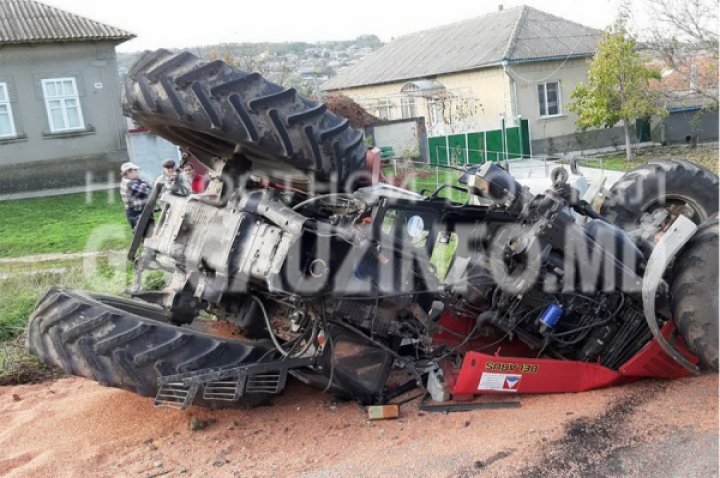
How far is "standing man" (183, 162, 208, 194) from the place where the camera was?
16.0 feet

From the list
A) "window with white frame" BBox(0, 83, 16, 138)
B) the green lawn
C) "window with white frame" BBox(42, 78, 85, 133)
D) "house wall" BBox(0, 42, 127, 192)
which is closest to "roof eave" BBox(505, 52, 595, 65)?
"house wall" BBox(0, 42, 127, 192)

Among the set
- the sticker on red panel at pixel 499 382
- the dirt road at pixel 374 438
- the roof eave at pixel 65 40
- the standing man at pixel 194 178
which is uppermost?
the roof eave at pixel 65 40

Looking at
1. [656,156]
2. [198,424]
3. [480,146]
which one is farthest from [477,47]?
[198,424]

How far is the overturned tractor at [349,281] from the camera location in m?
3.72

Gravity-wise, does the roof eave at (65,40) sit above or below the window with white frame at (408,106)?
above

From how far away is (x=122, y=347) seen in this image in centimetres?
391

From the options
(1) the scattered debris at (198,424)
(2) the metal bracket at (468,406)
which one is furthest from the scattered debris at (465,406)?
(1) the scattered debris at (198,424)

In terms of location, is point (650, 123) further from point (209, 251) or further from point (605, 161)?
point (209, 251)

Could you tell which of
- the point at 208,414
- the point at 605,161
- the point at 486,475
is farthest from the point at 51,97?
the point at 486,475

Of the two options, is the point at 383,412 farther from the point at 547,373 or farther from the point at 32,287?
the point at 32,287

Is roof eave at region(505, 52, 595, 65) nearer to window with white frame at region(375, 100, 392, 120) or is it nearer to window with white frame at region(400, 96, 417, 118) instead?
window with white frame at region(400, 96, 417, 118)

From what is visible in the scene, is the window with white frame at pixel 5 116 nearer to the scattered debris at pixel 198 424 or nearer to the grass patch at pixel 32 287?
the grass patch at pixel 32 287

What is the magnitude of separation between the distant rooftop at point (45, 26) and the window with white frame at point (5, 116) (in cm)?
147

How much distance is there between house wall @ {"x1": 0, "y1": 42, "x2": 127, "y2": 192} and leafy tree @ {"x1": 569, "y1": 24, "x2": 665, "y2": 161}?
14.3 meters
